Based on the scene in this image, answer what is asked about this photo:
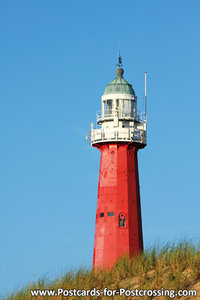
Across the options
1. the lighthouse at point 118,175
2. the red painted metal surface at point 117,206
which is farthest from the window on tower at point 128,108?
the red painted metal surface at point 117,206

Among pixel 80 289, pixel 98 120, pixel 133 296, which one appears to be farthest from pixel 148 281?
pixel 98 120

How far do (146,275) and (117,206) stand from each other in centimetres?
1637

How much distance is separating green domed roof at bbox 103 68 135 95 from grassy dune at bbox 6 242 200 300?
18.6m

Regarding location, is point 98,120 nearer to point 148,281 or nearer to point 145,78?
point 145,78

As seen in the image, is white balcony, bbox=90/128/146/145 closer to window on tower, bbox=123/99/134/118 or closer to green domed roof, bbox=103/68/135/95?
window on tower, bbox=123/99/134/118

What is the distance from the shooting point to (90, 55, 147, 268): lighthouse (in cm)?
4200

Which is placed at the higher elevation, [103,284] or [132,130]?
[132,130]

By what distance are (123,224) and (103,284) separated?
15812mm

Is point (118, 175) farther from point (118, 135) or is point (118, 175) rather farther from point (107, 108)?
point (107, 108)

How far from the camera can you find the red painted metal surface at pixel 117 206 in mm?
41844

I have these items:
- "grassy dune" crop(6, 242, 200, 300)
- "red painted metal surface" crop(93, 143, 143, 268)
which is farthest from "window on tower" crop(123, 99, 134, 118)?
"grassy dune" crop(6, 242, 200, 300)

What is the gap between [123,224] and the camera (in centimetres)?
4222

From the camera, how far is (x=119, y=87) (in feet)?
146

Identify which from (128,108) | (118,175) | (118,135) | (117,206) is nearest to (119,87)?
(128,108)
